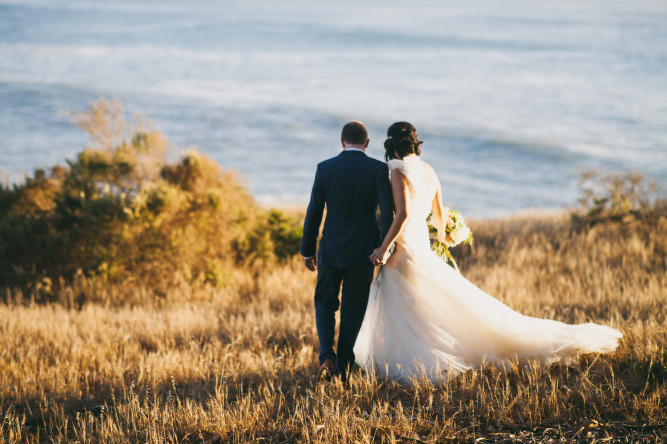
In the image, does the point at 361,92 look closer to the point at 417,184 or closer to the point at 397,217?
the point at 417,184

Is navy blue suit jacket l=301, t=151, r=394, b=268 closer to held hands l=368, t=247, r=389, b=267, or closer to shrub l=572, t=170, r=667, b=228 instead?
held hands l=368, t=247, r=389, b=267

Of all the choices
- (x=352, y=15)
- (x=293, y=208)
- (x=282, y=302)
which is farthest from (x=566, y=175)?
(x=352, y=15)

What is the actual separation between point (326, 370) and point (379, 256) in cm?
120

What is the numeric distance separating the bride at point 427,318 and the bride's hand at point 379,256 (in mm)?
52

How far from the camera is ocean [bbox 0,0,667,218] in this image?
89.2 ft

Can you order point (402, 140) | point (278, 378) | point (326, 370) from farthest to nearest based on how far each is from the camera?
point (278, 378) → point (326, 370) → point (402, 140)

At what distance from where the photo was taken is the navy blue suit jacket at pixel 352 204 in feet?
16.2

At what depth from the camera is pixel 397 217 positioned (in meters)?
4.90

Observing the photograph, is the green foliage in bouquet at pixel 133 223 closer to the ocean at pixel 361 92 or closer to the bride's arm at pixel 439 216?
the ocean at pixel 361 92

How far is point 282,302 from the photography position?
8.30 meters

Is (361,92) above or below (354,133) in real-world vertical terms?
above

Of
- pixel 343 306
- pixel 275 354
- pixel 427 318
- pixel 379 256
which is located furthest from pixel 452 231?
pixel 275 354

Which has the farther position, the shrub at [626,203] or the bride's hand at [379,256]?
the shrub at [626,203]

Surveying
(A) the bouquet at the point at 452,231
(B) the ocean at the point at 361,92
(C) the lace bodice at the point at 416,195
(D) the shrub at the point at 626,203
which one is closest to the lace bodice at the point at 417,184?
(C) the lace bodice at the point at 416,195
